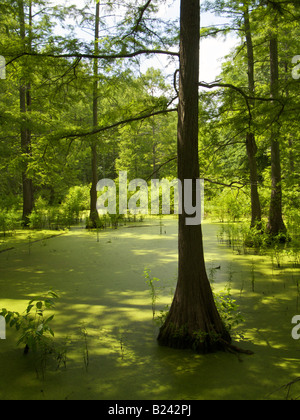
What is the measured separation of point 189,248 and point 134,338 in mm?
1005

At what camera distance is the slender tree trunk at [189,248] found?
2.94 meters

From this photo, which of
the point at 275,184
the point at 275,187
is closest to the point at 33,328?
the point at 275,187

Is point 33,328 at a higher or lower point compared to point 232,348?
higher

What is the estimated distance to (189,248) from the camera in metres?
3.03

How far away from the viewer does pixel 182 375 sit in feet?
8.08

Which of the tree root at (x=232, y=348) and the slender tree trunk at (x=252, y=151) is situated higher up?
the slender tree trunk at (x=252, y=151)

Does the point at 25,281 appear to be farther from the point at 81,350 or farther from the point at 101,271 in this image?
the point at 81,350

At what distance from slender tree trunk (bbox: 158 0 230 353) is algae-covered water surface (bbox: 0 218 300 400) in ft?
0.57

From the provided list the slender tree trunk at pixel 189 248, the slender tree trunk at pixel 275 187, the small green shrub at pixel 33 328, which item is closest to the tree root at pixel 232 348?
the slender tree trunk at pixel 189 248

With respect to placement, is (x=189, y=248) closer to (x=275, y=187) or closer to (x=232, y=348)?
(x=232, y=348)

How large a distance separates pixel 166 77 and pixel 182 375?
135 inches

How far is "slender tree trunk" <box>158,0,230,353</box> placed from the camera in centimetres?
294

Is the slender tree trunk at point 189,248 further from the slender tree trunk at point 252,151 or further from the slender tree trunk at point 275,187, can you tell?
the slender tree trunk at point 275,187

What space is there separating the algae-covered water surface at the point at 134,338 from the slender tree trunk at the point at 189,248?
17cm
